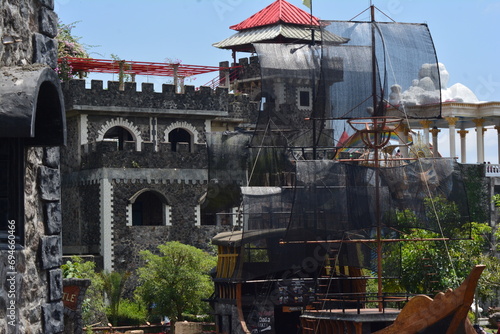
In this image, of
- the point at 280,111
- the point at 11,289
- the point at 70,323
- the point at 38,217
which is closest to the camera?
the point at 11,289

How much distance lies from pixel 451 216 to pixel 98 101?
62.3 feet

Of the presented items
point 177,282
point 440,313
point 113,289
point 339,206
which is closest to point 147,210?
point 113,289

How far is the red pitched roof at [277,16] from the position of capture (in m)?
52.7

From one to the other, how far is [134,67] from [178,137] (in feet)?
13.1

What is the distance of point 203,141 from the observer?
147ft

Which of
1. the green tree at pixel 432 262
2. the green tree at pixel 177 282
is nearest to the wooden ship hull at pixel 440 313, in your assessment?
the green tree at pixel 432 262

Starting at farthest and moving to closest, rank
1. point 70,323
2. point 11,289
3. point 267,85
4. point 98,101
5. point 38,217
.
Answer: point 98,101, point 267,85, point 70,323, point 38,217, point 11,289

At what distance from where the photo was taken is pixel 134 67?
46.8 m

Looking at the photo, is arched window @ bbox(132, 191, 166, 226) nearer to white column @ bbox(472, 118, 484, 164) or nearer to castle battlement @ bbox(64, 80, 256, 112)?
castle battlement @ bbox(64, 80, 256, 112)

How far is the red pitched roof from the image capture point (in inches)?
2073

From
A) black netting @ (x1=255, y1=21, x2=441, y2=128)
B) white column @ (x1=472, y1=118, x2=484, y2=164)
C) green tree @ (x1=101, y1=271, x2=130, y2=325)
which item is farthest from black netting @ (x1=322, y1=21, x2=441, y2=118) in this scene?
white column @ (x1=472, y1=118, x2=484, y2=164)

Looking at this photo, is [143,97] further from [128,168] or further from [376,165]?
[376,165]

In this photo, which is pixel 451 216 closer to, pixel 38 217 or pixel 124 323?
pixel 124 323

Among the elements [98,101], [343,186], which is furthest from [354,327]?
[98,101]
